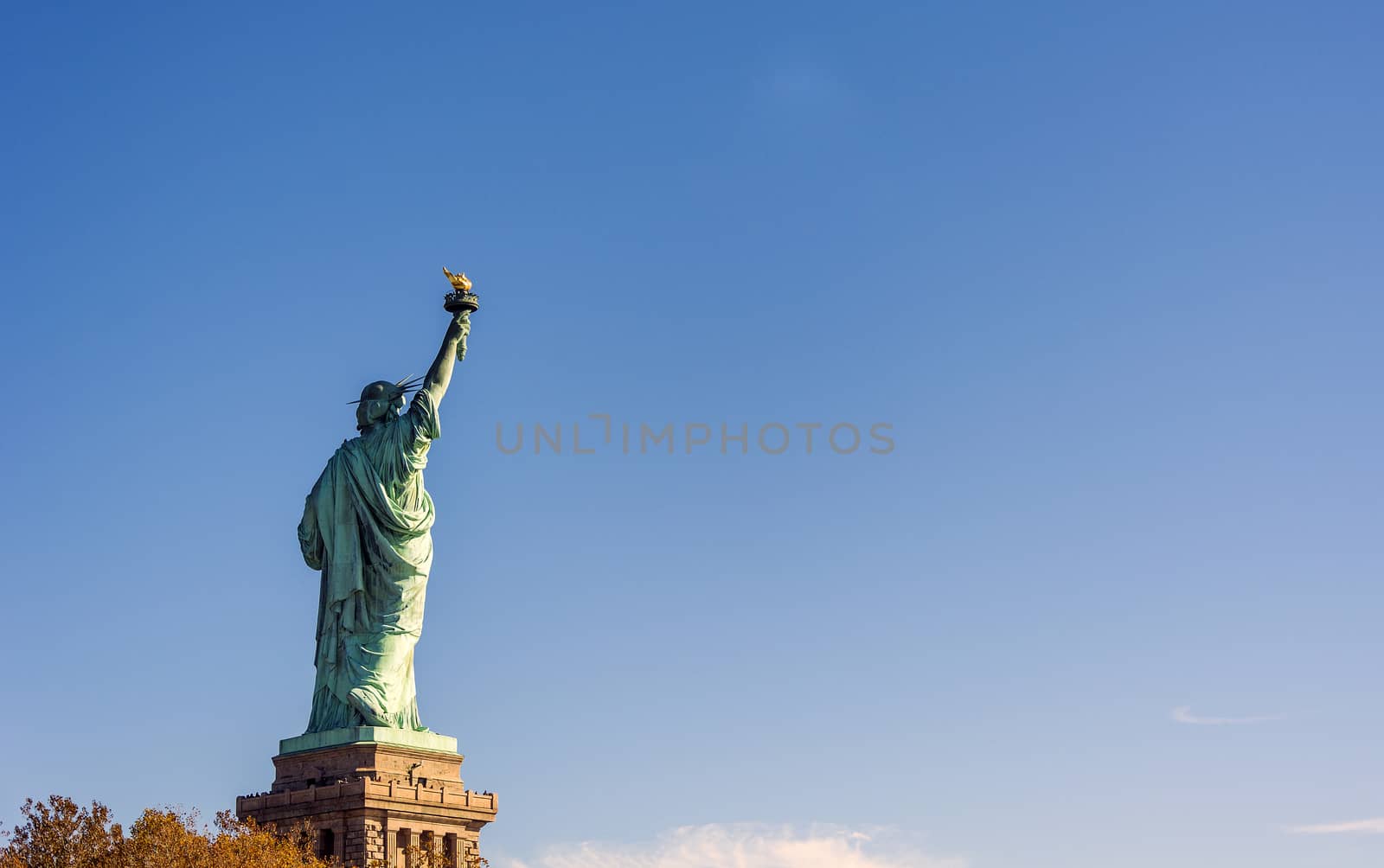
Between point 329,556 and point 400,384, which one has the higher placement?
point 400,384

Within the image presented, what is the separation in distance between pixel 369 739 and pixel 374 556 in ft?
22.2

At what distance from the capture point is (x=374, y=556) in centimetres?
6719

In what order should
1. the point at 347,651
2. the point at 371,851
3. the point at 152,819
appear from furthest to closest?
1. the point at 347,651
2. the point at 371,851
3. the point at 152,819

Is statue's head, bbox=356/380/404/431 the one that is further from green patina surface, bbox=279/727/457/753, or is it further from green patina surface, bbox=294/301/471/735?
green patina surface, bbox=279/727/457/753

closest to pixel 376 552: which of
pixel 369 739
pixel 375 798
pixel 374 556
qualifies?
pixel 374 556

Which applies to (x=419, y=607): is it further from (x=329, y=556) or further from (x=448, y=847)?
(x=448, y=847)

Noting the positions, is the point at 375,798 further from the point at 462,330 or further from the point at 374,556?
the point at 462,330

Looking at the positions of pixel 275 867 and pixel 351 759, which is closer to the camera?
pixel 275 867

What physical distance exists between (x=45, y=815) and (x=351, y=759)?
36.2 ft

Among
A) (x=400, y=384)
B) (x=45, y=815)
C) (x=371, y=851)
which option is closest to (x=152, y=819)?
(x=45, y=815)

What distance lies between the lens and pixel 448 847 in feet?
210

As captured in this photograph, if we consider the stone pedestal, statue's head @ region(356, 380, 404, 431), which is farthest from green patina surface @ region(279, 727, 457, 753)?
statue's head @ region(356, 380, 404, 431)

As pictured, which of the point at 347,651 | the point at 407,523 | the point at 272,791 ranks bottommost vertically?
the point at 272,791

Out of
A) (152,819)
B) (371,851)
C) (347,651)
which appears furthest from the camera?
(347,651)
